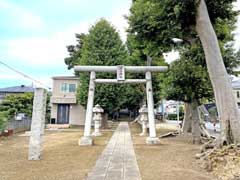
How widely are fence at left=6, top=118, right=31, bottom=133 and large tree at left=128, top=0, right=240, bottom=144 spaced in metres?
10.9

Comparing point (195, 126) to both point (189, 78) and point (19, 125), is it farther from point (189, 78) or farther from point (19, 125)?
point (19, 125)

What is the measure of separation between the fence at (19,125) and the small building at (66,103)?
7007mm

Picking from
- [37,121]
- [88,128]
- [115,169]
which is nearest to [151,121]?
[88,128]

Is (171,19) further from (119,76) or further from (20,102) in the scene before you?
(20,102)

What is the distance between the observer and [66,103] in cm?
2717

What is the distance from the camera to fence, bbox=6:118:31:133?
16.5 meters

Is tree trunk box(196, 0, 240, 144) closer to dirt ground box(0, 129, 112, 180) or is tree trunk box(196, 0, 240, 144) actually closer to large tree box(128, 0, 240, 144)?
large tree box(128, 0, 240, 144)

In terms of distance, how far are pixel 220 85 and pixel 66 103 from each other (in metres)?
21.8

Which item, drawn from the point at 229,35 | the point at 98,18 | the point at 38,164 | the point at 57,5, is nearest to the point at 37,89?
the point at 38,164

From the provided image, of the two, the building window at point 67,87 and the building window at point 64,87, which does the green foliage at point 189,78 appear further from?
the building window at point 64,87

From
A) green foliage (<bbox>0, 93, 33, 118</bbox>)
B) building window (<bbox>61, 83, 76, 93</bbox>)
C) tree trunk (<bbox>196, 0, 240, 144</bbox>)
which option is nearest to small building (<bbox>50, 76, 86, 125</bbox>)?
building window (<bbox>61, 83, 76, 93</bbox>)

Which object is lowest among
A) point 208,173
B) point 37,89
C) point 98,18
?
point 208,173

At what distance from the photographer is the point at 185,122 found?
52.8 ft

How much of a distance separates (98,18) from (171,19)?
14.7 meters
